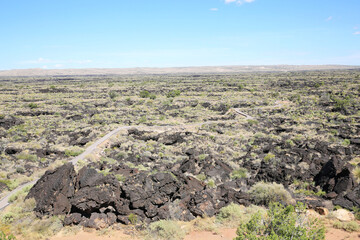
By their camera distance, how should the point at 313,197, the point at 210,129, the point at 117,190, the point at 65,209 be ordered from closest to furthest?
the point at 65,209 → the point at 117,190 → the point at 313,197 → the point at 210,129

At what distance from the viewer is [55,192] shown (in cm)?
1267

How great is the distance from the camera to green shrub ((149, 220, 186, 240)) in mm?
10436

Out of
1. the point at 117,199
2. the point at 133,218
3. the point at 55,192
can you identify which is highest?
the point at 55,192

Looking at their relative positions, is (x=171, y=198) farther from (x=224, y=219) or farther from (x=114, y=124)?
(x=114, y=124)

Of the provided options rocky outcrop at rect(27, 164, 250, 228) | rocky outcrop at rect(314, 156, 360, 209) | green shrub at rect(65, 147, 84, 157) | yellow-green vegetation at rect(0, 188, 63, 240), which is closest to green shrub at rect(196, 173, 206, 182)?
rocky outcrop at rect(27, 164, 250, 228)

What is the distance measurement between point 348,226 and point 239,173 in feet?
26.2

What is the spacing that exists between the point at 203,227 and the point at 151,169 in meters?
8.95

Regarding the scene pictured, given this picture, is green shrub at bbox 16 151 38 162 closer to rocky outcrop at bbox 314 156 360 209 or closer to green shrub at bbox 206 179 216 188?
green shrub at bbox 206 179 216 188

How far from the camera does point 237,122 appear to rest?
37062mm

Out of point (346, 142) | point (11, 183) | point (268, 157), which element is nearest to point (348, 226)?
point (268, 157)

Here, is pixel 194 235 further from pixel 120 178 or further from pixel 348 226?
pixel 348 226

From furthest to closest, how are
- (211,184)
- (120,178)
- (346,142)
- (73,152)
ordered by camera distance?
(346,142) < (73,152) < (211,184) < (120,178)

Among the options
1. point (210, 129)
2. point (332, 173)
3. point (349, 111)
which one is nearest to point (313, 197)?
point (332, 173)

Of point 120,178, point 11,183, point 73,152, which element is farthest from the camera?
point 73,152
